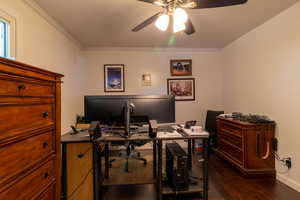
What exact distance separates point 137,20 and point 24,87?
6.58 ft

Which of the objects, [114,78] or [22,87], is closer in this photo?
[22,87]

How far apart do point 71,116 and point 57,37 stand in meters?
1.39

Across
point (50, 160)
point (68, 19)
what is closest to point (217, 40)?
point (68, 19)

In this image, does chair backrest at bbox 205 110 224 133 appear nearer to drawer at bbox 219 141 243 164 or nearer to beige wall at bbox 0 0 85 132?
drawer at bbox 219 141 243 164

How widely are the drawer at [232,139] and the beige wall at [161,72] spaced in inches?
39.4

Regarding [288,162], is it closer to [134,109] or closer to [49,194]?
[134,109]

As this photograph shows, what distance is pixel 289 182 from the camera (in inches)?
88.9

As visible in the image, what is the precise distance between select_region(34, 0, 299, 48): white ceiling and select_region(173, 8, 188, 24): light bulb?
590 millimetres

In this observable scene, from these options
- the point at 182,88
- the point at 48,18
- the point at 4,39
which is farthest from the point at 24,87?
the point at 182,88

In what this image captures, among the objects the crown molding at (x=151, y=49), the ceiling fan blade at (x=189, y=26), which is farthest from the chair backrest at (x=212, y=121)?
the ceiling fan blade at (x=189, y=26)

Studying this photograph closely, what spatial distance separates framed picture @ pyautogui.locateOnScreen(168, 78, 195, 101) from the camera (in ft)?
13.1

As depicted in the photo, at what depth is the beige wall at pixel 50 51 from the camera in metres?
1.86

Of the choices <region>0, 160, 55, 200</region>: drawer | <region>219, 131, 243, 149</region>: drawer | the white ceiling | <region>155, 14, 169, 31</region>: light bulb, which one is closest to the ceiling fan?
<region>155, 14, 169, 31</region>: light bulb

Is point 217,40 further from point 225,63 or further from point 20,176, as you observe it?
point 20,176
